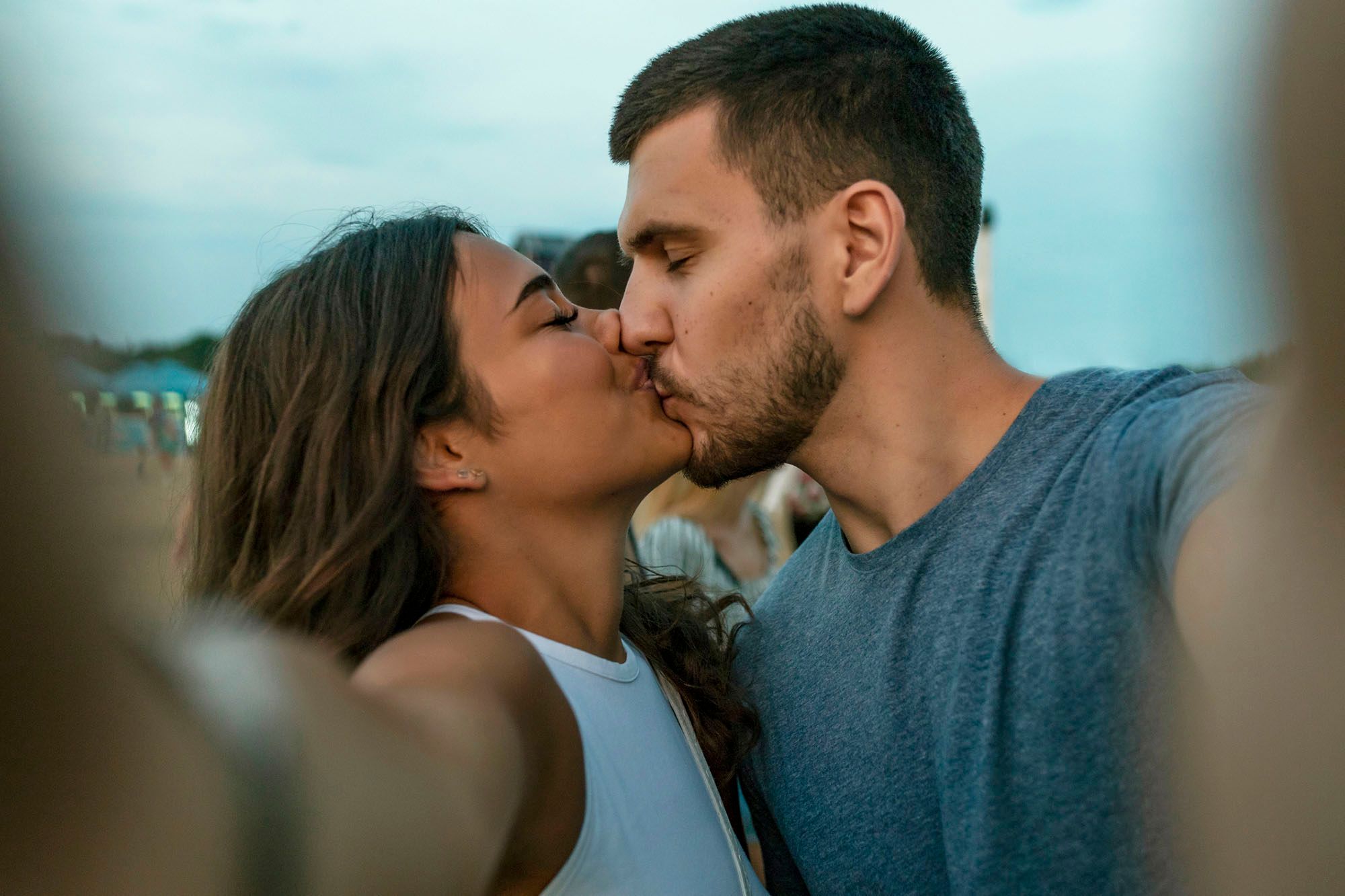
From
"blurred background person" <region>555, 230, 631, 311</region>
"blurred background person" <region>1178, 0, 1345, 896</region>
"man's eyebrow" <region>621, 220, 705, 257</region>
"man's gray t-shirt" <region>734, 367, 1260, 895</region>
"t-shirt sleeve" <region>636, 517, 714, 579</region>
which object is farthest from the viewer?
"blurred background person" <region>555, 230, 631, 311</region>

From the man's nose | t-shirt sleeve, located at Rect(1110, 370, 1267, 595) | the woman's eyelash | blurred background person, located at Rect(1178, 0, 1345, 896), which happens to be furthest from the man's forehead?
blurred background person, located at Rect(1178, 0, 1345, 896)

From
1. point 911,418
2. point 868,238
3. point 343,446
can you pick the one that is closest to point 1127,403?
point 911,418

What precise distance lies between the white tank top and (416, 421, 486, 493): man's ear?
28 cm

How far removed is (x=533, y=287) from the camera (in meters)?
2.21

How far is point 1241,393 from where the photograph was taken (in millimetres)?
1469

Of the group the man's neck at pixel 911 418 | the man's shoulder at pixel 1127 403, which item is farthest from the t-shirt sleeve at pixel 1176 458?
the man's neck at pixel 911 418

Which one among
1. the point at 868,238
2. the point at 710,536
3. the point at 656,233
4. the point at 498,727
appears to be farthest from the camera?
the point at 710,536

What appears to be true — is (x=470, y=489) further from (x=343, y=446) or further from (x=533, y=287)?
(x=533, y=287)

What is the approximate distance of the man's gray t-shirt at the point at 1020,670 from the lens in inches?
59.4

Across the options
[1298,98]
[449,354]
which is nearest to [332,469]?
[449,354]

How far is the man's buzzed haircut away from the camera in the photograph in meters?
2.21

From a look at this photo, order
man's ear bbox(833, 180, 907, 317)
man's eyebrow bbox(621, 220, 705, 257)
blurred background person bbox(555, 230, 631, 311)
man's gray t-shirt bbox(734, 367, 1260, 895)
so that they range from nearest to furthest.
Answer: man's gray t-shirt bbox(734, 367, 1260, 895), man's ear bbox(833, 180, 907, 317), man's eyebrow bbox(621, 220, 705, 257), blurred background person bbox(555, 230, 631, 311)

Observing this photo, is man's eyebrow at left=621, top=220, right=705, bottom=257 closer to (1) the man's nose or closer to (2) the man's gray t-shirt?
(1) the man's nose

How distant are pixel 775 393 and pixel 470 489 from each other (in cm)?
72
